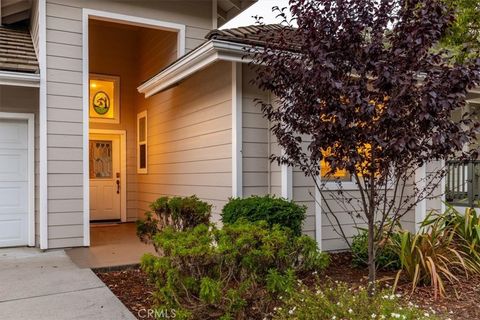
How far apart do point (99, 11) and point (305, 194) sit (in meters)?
4.50

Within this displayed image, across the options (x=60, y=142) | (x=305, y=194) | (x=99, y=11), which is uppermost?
(x=99, y=11)

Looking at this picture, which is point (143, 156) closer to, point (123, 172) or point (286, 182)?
point (123, 172)

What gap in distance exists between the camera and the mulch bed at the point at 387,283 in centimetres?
387

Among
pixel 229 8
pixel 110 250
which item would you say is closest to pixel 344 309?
pixel 110 250

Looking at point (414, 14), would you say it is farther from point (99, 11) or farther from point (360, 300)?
point (99, 11)

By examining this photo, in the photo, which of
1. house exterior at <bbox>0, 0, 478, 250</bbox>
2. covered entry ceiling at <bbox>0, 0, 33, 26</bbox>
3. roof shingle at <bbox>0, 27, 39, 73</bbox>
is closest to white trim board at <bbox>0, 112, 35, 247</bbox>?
house exterior at <bbox>0, 0, 478, 250</bbox>

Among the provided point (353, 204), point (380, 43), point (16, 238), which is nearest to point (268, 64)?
point (380, 43)

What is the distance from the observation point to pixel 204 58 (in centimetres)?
516

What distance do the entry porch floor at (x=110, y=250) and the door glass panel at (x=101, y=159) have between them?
1.65m

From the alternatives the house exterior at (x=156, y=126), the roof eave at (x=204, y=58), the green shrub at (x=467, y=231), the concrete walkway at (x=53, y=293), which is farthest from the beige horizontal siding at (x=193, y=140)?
the green shrub at (x=467, y=231)

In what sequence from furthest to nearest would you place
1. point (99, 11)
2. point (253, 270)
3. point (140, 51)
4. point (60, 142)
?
A: point (140, 51)
point (99, 11)
point (60, 142)
point (253, 270)

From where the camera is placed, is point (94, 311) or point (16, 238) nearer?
point (94, 311)

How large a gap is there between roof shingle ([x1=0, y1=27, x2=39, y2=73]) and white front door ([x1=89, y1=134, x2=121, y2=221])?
110 inches

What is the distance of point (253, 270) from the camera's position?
3.12 metres
